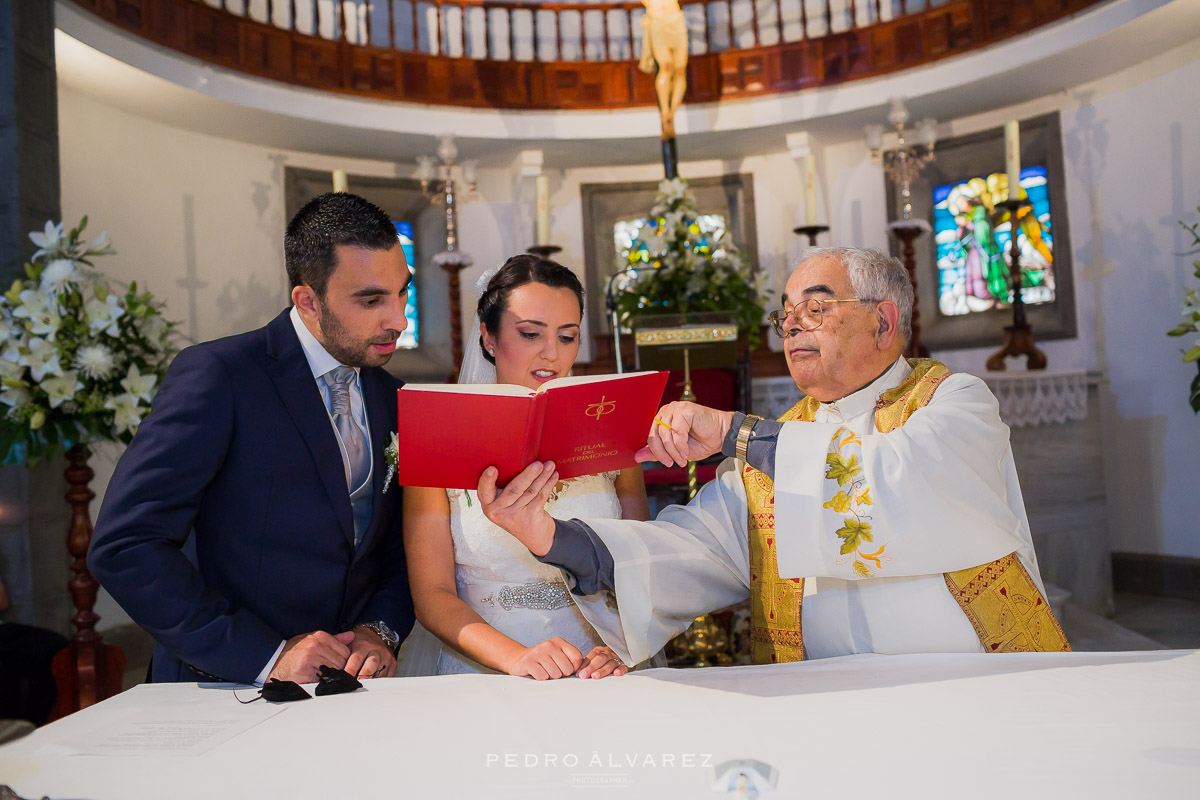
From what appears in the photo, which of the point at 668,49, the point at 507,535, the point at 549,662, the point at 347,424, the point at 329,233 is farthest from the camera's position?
the point at 668,49

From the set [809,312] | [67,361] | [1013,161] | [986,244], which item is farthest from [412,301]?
[809,312]

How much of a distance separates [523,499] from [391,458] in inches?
22.6

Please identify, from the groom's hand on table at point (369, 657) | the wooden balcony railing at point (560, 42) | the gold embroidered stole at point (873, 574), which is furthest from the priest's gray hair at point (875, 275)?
the wooden balcony railing at point (560, 42)

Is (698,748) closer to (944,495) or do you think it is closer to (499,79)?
(944,495)

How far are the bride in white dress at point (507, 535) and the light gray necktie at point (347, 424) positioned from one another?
153 mm

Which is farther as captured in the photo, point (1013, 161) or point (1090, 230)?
point (1090, 230)

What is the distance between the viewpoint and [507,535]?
2631mm

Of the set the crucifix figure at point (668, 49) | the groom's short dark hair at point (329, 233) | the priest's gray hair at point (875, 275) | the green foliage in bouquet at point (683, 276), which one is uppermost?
the crucifix figure at point (668, 49)

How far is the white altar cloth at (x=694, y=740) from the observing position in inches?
50.4

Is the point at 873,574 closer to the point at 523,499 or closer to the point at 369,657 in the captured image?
the point at 523,499

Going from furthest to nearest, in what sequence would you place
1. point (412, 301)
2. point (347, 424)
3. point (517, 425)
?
point (412, 301) < point (347, 424) < point (517, 425)

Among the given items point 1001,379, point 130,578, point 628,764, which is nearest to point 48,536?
point 130,578

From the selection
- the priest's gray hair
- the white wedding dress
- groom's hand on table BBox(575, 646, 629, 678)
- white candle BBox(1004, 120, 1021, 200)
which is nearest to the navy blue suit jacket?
the white wedding dress

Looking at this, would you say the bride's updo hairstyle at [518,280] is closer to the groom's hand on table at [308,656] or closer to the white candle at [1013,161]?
the groom's hand on table at [308,656]
